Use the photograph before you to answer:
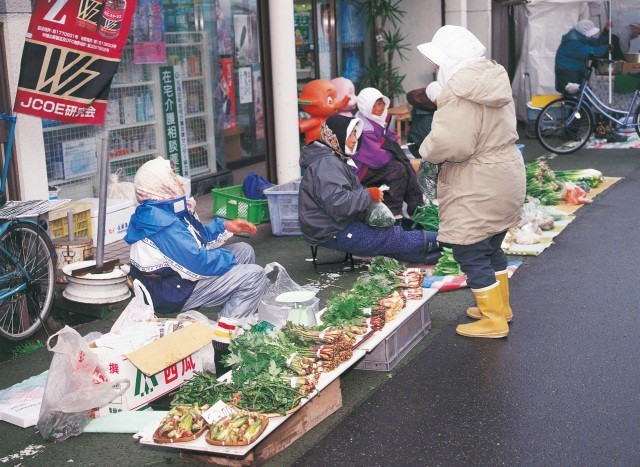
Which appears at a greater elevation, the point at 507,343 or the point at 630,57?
the point at 630,57

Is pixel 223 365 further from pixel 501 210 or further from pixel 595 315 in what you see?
pixel 595 315

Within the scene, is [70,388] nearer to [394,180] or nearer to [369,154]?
[369,154]

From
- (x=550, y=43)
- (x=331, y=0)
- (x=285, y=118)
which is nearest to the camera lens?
(x=285, y=118)

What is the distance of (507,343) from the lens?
6820 mm

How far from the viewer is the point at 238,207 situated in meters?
10.3

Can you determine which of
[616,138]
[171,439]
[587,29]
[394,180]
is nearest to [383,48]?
[587,29]

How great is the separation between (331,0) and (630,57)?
5311mm

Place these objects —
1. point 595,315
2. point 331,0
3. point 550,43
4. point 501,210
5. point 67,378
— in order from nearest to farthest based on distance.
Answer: point 67,378 < point 501,210 < point 595,315 < point 331,0 < point 550,43

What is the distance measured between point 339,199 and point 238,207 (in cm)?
241

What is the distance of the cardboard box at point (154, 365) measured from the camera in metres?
5.54

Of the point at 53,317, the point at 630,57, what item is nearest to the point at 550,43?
the point at 630,57

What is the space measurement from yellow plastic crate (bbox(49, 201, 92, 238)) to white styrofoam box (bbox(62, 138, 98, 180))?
120 cm

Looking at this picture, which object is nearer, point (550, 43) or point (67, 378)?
point (67, 378)

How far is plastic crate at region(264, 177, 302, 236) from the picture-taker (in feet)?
32.6
